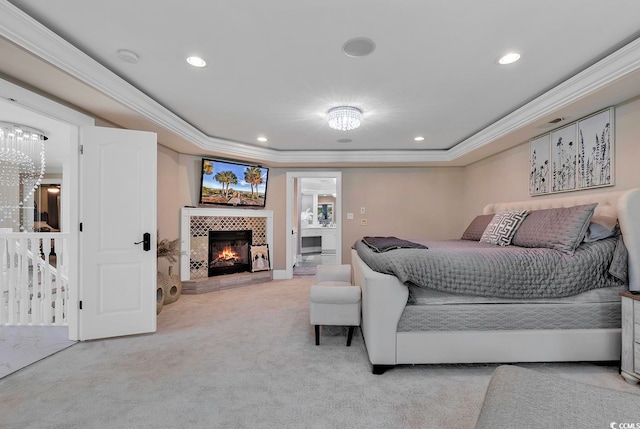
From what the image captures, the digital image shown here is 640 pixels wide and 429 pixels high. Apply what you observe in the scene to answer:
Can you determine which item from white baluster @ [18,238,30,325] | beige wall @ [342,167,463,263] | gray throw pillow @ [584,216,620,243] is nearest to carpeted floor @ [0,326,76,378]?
→ white baluster @ [18,238,30,325]

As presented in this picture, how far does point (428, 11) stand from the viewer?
1737 millimetres

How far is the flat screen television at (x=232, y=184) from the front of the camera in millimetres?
4828

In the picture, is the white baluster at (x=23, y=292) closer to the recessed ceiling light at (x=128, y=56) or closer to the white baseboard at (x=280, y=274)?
the recessed ceiling light at (x=128, y=56)

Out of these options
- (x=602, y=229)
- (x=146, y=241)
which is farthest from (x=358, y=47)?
(x=146, y=241)

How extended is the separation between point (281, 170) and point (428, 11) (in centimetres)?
414

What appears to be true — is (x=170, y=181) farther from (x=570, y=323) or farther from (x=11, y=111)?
(x=570, y=323)

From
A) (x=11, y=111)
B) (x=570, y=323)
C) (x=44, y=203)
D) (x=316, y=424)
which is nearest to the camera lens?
(x=316, y=424)

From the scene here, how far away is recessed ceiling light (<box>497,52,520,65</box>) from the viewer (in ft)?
7.14

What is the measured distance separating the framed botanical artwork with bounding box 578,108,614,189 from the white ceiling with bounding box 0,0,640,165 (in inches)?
6.9

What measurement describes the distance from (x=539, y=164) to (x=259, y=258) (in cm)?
448

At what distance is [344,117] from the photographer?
318 cm

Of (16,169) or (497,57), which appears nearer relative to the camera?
(497,57)

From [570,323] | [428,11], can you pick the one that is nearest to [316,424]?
[570,323]

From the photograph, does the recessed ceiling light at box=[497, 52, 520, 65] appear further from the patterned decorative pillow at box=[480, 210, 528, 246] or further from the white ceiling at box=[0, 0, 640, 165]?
the patterned decorative pillow at box=[480, 210, 528, 246]
